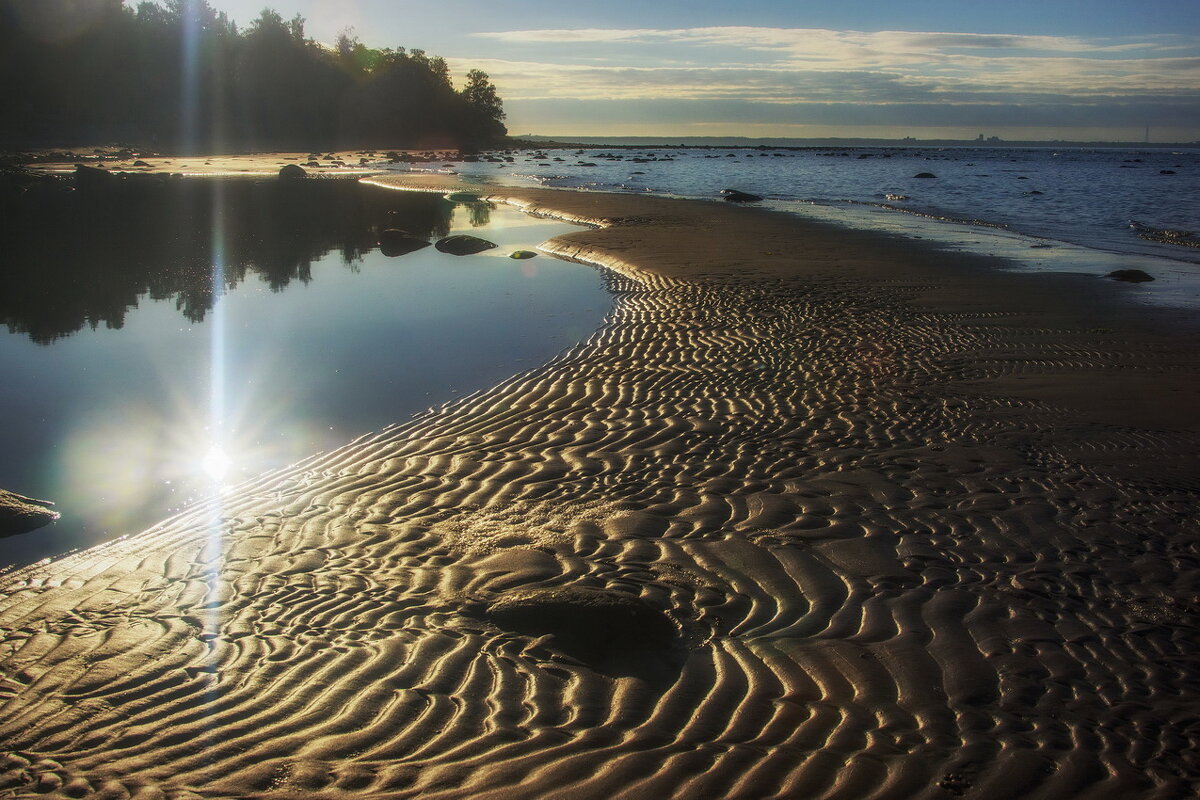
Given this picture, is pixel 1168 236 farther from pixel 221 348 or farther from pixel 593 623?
pixel 593 623

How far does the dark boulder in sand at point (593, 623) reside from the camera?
4.79 m

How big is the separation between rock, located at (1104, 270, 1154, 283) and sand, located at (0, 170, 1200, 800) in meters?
8.71

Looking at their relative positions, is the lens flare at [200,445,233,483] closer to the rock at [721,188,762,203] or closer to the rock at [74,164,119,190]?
the rock at [74,164,119,190]

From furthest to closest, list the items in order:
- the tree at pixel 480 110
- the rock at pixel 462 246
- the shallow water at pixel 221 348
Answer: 1. the tree at pixel 480 110
2. the rock at pixel 462 246
3. the shallow water at pixel 221 348

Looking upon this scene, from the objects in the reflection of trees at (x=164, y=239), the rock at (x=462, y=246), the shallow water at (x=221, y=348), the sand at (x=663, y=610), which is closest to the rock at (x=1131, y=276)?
the sand at (x=663, y=610)

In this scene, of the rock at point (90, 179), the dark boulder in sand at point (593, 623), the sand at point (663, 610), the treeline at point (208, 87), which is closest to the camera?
the sand at point (663, 610)

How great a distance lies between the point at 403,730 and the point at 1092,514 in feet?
17.7

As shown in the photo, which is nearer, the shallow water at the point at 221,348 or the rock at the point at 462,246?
the shallow water at the point at 221,348

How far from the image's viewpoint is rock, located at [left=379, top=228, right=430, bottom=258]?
21.1m

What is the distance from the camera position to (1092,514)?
662 cm

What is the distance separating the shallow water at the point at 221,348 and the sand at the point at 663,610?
744mm

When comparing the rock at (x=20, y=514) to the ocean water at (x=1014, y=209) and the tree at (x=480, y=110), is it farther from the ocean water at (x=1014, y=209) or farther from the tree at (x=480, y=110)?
the tree at (x=480, y=110)

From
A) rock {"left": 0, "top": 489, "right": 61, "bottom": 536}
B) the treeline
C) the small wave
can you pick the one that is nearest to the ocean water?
the small wave

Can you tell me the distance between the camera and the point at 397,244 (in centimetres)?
2144
